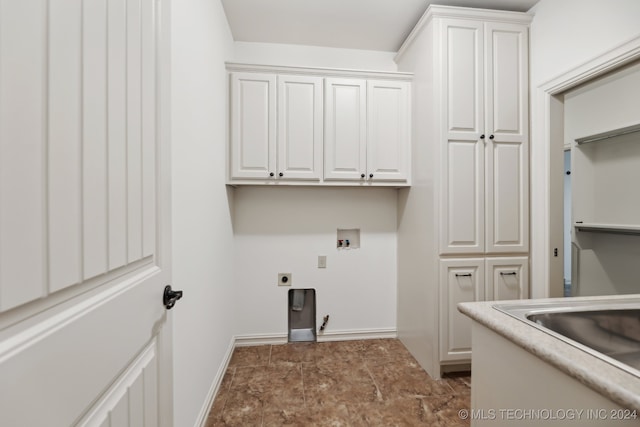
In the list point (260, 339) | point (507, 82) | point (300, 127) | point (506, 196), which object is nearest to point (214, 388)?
point (260, 339)

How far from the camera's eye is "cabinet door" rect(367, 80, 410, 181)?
2236mm

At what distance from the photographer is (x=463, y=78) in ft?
6.27

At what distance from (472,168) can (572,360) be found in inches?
60.0

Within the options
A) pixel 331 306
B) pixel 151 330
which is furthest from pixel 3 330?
pixel 331 306

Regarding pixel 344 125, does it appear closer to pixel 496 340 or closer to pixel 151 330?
pixel 496 340

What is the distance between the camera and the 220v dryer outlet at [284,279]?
2453 mm

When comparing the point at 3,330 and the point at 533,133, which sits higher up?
the point at 533,133

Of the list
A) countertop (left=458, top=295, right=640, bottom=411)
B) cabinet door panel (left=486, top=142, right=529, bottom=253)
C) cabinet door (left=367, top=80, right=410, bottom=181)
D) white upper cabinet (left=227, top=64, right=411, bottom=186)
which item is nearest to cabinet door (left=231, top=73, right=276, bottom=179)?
white upper cabinet (left=227, top=64, right=411, bottom=186)

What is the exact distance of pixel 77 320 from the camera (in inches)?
18.2

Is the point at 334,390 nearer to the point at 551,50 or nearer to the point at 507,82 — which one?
the point at 507,82

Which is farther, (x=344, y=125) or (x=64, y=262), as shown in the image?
(x=344, y=125)

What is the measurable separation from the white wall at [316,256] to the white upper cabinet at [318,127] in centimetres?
31

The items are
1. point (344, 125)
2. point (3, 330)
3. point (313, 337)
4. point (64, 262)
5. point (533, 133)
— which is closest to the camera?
point (3, 330)

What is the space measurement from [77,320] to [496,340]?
114 centimetres
